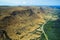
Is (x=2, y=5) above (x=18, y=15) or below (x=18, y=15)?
above

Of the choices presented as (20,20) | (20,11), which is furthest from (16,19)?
(20,11)

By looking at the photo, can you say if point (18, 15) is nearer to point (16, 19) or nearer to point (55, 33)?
point (16, 19)

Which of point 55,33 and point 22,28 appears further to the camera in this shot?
point 55,33

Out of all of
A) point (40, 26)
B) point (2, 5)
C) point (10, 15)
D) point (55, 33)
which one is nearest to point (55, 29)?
point (55, 33)

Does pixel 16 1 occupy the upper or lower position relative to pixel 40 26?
upper

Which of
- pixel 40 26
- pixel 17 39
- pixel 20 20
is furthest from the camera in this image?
pixel 40 26

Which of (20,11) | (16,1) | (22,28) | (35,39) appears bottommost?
(35,39)

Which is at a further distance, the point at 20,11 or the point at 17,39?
the point at 20,11

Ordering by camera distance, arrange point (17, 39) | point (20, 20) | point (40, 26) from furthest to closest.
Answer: point (40, 26)
point (20, 20)
point (17, 39)

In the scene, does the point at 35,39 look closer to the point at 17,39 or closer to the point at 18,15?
the point at 17,39
